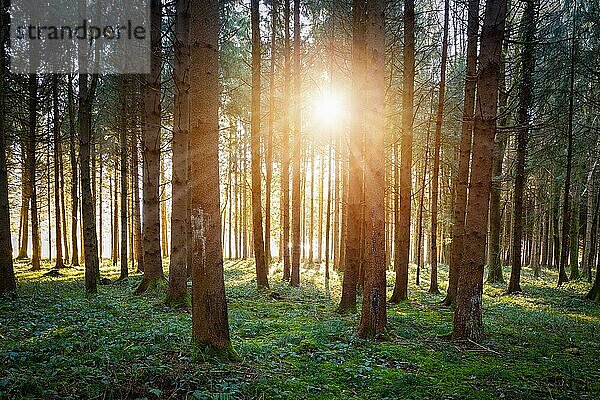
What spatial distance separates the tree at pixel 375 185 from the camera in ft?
24.1

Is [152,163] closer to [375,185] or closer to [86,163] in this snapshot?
[86,163]

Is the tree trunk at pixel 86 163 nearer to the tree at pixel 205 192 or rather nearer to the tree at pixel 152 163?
the tree at pixel 152 163

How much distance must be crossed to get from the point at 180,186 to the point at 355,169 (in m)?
4.12

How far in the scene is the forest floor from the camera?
4500 mm

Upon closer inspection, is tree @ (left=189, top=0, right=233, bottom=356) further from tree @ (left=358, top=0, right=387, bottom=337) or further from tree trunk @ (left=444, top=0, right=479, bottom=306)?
tree trunk @ (left=444, top=0, right=479, bottom=306)

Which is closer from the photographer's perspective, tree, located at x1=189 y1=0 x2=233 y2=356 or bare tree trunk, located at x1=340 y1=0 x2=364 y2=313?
tree, located at x1=189 y1=0 x2=233 y2=356

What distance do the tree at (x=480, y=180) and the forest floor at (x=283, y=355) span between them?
2.12 feet

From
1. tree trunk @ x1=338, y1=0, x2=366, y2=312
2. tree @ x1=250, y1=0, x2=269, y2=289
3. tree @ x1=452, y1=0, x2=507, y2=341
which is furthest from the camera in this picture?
tree @ x1=250, y1=0, x2=269, y2=289

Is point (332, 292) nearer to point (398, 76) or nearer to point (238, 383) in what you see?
point (398, 76)

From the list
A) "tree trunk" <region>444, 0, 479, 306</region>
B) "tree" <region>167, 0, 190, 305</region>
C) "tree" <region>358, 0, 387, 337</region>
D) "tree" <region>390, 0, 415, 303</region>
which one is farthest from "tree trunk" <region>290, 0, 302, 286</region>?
"tree" <region>358, 0, 387, 337</region>

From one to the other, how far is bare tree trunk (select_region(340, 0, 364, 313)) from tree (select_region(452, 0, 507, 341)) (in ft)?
8.36

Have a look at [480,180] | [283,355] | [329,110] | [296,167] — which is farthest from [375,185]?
[329,110]

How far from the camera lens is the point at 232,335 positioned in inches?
288

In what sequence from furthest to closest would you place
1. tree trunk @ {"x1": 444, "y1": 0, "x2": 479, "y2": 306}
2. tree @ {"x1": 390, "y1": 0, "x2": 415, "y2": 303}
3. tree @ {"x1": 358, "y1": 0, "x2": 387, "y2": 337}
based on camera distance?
tree @ {"x1": 390, "y1": 0, "x2": 415, "y2": 303} < tree trunk @ {"x1": 444, "y1": 0, "x2": 479, "y2": 306} < tree @ {"x1": 358, "y1": 0, "x2": 387, "y2": 337}
